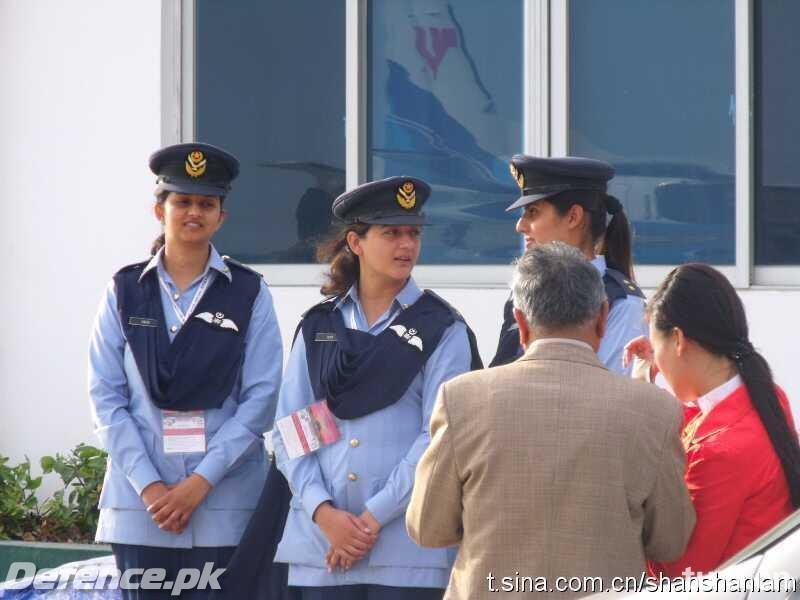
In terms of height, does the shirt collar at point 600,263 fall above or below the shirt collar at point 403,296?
above

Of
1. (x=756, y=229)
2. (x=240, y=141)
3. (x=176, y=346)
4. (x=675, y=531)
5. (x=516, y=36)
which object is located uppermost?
(x=516, y=36)

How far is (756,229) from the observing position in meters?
5.98

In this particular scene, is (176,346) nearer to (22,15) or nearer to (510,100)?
(510,100)

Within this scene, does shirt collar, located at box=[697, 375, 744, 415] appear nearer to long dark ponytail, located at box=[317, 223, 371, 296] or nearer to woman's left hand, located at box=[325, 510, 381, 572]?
woman's left hand, located at box=[325, 510, 381, 572]

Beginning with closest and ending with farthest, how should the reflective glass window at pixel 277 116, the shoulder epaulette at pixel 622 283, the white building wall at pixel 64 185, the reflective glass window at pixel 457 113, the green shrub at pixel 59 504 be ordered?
the shoulder epaulette at pixel 622 283 < the reflective glass window at pixel 457 113 < the green shrub at pixel 59 504 < the reflective glass window at pixel 277 116 < the white building wall at pixel 64 185

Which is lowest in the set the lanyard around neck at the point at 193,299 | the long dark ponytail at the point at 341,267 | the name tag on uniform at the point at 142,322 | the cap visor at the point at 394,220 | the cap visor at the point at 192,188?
the name tag on uniform at the point at 142,322

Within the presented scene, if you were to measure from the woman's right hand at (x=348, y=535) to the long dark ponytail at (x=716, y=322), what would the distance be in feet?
4.05

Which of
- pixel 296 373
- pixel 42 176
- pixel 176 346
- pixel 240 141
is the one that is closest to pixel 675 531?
pixel 296 373

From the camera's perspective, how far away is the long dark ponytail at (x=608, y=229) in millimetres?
4105

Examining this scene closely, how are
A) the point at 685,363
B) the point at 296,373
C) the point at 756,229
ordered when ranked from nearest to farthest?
1. the point at 685,363
2. the point at 296,373
3. the point at 756,229

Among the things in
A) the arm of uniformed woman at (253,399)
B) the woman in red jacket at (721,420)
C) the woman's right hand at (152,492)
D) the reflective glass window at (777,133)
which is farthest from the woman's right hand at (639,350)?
the reflective glass window at (777,133)

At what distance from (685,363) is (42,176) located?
4666 mm

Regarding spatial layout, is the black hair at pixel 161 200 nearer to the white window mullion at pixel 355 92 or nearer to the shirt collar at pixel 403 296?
the shirt collar at pixel 403 296

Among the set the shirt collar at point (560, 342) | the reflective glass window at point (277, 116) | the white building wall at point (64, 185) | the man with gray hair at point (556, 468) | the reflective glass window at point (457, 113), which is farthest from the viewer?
the white building wall at point (64, 185)
